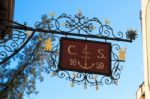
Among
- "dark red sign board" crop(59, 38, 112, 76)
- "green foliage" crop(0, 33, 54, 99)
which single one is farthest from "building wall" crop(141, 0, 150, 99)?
"green foliage" crop(0, 33, 54, 99)

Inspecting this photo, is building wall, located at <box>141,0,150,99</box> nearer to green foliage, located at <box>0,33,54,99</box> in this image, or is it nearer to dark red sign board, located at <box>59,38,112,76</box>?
dark red sign board, located at <box>59,38,112,76</box>

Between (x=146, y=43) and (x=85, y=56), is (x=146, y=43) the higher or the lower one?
the higher one

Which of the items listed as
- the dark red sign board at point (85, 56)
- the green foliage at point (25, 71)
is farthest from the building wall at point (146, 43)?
the green foliage at point (25, 71)

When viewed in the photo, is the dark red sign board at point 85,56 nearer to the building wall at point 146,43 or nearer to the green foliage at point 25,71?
the building wall at point 146,43

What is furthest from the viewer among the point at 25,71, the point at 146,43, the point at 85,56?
the point at 25,71

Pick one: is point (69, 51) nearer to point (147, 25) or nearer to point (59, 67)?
point (59, 67)

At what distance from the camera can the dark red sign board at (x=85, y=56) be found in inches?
318

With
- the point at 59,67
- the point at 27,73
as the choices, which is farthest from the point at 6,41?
the point at 27,73

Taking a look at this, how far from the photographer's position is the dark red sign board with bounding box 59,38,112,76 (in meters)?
8.07

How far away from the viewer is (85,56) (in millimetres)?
8219

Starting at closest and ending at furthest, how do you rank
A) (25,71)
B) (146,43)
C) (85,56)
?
(146,43) < (85,56) < (25,71)

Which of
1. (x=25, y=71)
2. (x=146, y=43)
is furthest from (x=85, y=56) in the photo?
(x=25, y=71)

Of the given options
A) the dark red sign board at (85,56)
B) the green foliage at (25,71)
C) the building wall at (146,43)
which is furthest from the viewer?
the green foliage at (25,71)

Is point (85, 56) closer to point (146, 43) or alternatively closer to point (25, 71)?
point (146, 43)
